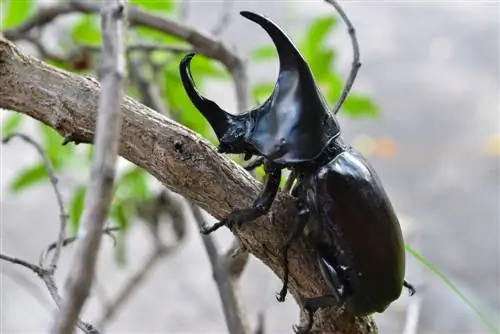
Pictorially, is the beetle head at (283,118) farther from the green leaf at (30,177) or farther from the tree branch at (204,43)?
the green leaf at (30,177)

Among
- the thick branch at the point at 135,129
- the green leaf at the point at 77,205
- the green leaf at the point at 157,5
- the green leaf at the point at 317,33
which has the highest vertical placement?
the green leaf at the point at 157,5

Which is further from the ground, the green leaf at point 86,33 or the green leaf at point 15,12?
the green leaf at point 86,33

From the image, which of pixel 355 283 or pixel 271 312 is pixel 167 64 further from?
pixel 271 312

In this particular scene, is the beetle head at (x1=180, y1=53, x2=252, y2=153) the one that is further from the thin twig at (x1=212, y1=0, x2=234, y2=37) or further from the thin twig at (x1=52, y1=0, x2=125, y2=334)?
the thin twig at (x1=212, y1=0, x2=234, y2=37)

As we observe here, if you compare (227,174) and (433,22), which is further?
(433,22)

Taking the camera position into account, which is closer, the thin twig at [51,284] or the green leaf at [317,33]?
the thin twig at [51,284]

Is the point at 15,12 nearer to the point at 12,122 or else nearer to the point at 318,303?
the point at 12,122

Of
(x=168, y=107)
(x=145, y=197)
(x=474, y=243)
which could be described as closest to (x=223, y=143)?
(x=168, y=107)

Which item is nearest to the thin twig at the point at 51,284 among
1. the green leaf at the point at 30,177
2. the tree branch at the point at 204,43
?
the tree branch at the point at 204,43
